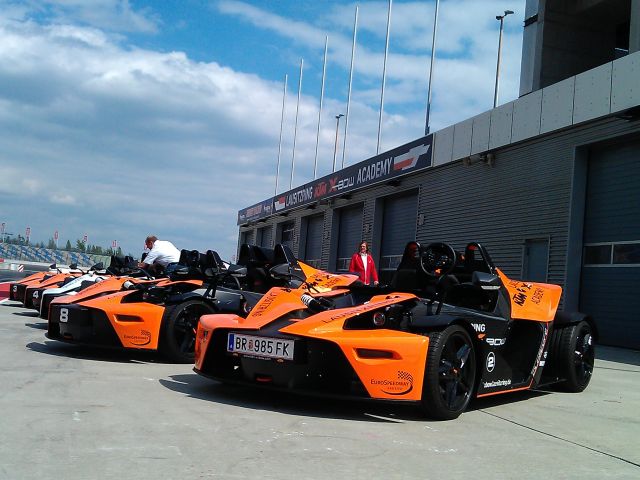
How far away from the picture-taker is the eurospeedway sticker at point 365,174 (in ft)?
62.3

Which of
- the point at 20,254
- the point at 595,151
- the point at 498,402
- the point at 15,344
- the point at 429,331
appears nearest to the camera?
the point at 429,331

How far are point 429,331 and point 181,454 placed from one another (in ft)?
6.68

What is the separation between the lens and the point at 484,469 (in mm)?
3666

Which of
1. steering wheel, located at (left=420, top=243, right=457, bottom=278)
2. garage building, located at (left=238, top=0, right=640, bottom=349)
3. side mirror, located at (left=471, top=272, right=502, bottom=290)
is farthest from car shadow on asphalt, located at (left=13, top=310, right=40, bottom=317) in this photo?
side mirror, located at (left=471, top=272, right=502, bottom=290)

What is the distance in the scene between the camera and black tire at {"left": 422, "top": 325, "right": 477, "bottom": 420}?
471 centimetres

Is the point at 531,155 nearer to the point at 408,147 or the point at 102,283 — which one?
the point at 408,147

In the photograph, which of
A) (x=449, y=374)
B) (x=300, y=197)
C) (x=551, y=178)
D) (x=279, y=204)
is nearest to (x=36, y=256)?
(x=279, y=204)

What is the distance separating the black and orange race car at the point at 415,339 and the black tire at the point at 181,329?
1.67 m

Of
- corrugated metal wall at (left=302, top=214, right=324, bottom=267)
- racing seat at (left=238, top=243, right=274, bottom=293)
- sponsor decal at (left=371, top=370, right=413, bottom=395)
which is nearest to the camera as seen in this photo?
sponsor decal at (left=371, top=370, right=413, bottom=395)

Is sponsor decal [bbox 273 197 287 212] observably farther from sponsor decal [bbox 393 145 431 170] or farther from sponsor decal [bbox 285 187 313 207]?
sponsor decal [bbox 393 145 431 170]

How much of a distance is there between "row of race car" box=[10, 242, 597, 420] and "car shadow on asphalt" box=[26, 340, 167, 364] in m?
0.34

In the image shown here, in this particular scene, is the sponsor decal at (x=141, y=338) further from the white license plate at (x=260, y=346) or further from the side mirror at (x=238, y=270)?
the white license plate at (x=260, y=346)

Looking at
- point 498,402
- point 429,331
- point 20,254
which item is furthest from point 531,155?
point 20,254

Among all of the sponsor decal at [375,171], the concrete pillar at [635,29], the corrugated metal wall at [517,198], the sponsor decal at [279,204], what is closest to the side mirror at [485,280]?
the corrugated metal wall at [517,198]
